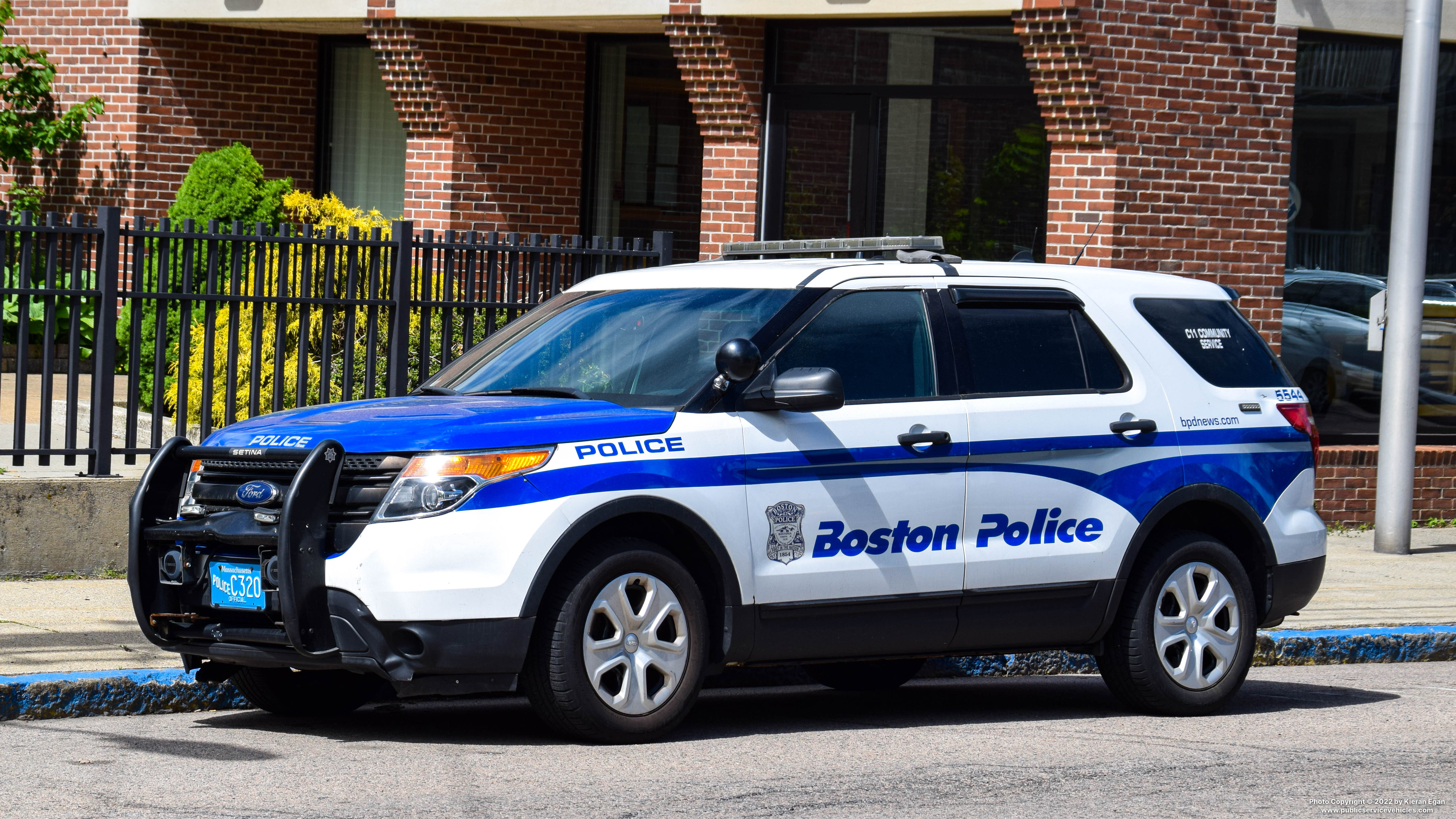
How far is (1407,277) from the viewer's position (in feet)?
44.9

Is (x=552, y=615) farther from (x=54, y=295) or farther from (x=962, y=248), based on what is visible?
(x=962, y=248)

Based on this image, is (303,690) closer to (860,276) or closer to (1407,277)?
(860,276)

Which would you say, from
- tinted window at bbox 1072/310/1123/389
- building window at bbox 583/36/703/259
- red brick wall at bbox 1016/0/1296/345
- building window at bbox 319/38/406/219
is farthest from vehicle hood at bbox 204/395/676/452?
building window at bbox 319/38/406/219

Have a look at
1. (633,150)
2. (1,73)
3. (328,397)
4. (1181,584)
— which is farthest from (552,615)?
(1,73)

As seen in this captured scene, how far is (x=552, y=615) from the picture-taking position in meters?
6.95

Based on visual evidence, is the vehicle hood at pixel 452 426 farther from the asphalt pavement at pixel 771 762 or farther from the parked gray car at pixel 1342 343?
the parked gray car at pixel 1342 343

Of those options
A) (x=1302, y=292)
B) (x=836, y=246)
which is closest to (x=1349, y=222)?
(x=1302, y=292)

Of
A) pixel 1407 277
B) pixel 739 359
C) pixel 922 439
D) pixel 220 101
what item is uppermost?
pixel 220 101

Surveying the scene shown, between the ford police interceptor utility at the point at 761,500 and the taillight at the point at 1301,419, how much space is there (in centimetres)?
2

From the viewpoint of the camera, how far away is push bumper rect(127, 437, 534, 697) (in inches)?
267

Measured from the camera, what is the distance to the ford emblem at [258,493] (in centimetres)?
704

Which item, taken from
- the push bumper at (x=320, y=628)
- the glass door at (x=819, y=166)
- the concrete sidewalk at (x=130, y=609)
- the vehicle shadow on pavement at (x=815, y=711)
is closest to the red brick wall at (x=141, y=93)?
the glass door at (x=819, y=166)

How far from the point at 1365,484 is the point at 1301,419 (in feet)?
23.4

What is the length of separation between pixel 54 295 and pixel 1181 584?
5998 millimetres
